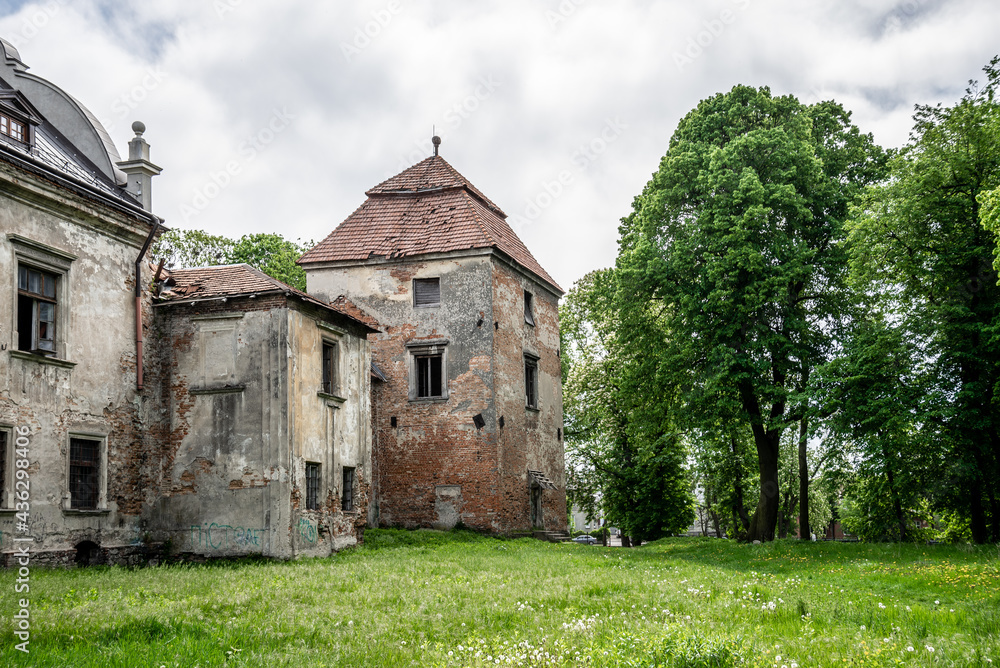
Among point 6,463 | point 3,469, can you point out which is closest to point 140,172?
point 6,463

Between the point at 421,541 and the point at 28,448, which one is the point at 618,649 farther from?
the point at 421,541

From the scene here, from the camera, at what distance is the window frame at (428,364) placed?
92.6 ft

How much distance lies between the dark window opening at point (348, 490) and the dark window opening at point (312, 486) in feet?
4.60

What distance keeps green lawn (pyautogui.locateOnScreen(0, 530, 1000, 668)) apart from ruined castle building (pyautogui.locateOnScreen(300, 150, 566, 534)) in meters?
10.5

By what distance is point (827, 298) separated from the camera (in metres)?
25.9

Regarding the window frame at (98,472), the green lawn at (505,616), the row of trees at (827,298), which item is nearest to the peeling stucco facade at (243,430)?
the window frame at (98,472)

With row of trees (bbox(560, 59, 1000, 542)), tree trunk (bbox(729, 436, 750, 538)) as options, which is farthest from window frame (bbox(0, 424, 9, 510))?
tree trunk (bbox(729, 436, 750, 538))

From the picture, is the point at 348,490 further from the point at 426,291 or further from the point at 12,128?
the point at 12,128

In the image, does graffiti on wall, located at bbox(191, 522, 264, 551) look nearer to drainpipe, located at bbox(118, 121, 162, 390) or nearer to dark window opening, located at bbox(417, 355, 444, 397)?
drainpipe, located at bbox(118, 121, 162, 390)

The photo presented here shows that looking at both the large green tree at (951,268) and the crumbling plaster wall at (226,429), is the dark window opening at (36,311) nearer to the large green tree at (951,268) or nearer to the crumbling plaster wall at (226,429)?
the crumbling plaster wall at (226,429)

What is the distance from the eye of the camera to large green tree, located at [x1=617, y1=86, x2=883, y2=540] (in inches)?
955

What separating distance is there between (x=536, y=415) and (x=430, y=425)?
458cm

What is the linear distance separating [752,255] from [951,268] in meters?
4.98

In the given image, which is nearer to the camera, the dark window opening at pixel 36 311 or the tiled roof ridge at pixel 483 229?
the dark window opening at pixel 36 311
